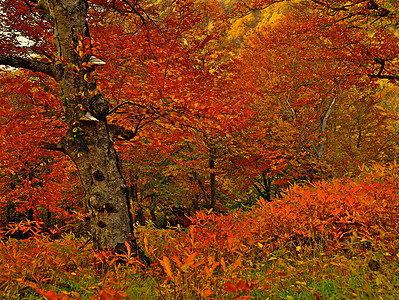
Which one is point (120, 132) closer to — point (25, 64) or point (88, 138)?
point (88, 138)

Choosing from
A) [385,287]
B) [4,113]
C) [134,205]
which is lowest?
[134,205]

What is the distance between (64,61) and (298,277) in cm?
389

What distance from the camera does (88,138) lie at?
11.8 feet

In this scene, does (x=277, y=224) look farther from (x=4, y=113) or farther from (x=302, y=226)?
(x=4, y=113)

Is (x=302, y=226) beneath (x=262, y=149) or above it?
beneath

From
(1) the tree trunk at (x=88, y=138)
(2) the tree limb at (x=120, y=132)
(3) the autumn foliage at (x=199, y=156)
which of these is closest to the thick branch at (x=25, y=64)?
(3) the autumn foliage at (x=199, y=156)

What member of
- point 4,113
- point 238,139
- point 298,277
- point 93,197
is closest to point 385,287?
point 298,277

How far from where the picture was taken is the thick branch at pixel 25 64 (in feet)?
11.6

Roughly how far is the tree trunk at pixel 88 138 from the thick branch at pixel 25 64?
0.18 meters

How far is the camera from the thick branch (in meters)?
3.54

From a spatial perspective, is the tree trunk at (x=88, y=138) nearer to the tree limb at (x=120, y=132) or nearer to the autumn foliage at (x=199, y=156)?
the autumn foliage at (x=199, y=156)

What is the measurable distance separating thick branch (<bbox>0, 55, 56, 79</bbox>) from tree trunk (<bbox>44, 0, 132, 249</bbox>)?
18 centimetres

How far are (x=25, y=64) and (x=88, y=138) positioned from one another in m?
1.42

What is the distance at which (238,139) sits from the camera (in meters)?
9.31
